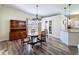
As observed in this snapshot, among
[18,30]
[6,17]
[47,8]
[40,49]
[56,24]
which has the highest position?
[47,8]

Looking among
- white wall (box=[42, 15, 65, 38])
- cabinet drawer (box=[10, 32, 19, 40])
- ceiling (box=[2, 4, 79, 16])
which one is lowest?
cabinet drawer (box=[10, 32, 19, 40])

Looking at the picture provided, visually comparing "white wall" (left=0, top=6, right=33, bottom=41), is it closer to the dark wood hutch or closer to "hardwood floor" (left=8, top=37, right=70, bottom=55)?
the dark wood hutch

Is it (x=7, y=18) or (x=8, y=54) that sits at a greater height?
(x=7, y=18)

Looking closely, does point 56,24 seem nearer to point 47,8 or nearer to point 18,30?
point 47,8

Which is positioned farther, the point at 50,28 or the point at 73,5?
the point at 50,28

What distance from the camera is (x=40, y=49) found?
2174 mm

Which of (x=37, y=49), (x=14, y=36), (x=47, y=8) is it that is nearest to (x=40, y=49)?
(x=37, y=49)

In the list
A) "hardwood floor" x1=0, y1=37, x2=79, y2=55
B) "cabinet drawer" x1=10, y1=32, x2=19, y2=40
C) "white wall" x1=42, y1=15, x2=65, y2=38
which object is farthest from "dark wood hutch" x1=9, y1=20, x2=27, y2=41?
"white wall" x1=42, y1=15, x2=65, y2=38

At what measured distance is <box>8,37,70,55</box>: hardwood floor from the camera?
213cm

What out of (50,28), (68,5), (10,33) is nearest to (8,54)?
(10,33)
